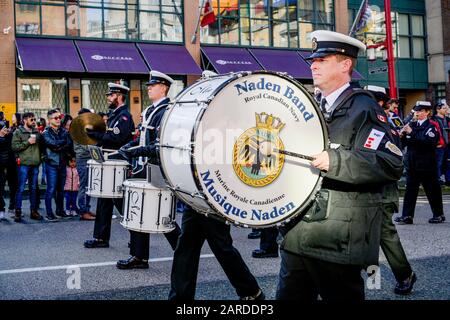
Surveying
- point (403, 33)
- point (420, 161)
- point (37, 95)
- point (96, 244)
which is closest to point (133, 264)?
point (96, 244)

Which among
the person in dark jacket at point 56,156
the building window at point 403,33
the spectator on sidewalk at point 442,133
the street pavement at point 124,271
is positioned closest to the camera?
the street pavement at point 124,271

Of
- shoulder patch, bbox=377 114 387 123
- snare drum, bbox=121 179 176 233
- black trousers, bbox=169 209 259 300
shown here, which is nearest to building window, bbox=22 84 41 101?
snare drum, bbox=121 179 176 233

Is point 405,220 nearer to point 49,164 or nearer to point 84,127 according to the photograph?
point 84,127

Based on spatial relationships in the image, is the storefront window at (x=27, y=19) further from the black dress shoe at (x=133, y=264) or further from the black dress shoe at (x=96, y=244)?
the black dress shoe at (x=133, y=264)

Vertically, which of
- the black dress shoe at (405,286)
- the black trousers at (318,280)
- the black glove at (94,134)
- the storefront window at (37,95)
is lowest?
the black dress shoe at (405,286)

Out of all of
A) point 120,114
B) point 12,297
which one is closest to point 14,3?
point 120,114

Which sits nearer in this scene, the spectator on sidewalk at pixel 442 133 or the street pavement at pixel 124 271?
the street pavement at pixel 124 271

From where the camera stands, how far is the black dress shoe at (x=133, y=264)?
249 inches

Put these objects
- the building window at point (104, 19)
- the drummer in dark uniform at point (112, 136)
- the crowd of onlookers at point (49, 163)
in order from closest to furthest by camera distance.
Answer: the drummer in dark uniform at point (112, 136) → the crowd of onlookers at point (49, 163) → the building window at point (104, 19)

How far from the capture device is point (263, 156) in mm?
3115

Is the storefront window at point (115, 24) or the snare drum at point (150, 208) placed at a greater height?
the storefront window at point (115, 24)

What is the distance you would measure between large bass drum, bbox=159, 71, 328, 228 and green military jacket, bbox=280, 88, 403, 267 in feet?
0.33

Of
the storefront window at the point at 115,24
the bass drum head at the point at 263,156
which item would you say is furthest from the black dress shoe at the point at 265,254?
the storefront window at the point at 115,24

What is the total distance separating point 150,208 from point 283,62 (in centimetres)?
1943
